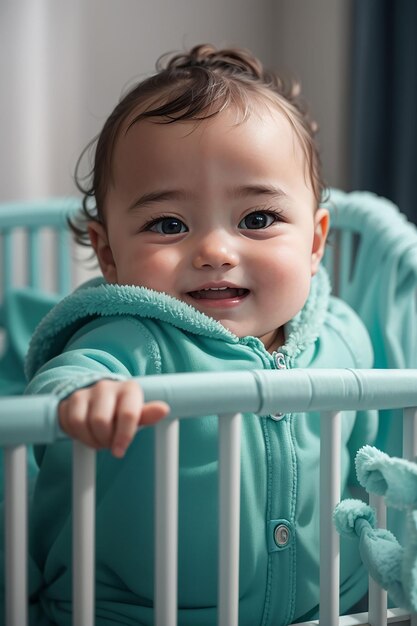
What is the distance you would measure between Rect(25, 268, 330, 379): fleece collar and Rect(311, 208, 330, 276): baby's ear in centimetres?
5

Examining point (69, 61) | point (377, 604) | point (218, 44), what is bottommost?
point (377, 604)

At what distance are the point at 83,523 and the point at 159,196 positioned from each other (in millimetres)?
404

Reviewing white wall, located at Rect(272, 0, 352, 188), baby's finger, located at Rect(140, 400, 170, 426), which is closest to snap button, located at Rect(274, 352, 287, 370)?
baby's finger, located at Rect(140, 400, 170, 426)

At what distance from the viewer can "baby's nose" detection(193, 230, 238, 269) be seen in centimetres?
87

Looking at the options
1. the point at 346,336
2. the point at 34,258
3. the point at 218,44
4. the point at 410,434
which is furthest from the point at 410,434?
the point at 218,44

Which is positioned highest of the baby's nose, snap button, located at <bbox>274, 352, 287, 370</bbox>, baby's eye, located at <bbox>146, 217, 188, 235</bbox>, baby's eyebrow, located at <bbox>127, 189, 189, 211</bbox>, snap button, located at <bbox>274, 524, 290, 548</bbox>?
baby's eyebrow, located at <bbox>127, 189, 189, 211</bbox>

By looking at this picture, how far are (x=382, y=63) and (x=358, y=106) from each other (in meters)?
0.11

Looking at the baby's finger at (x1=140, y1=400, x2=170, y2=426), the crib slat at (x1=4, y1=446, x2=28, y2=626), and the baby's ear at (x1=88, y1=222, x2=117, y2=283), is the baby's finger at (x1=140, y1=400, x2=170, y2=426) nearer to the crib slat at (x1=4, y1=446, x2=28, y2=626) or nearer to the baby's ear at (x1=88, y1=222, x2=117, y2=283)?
the crib slat at (x1=4, y1=446, x2=28, y2=626)

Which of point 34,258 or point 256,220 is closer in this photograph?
point 256,220

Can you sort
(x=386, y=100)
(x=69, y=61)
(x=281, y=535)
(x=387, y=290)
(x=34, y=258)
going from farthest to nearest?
(x=69, y=61) < (x=386, y=100) < (x=34, y=258) < (x=387, y=290) < (x=281, y=535)

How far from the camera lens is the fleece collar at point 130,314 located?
857 mm

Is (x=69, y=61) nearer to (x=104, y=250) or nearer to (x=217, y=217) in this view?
(x=104, y=250)

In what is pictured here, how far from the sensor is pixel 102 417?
1.91ft

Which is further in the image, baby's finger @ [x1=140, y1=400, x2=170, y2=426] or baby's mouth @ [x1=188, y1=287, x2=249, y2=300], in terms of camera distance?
baby's mouth @ [x1=188, y1=287, x2=249, y2=300]
